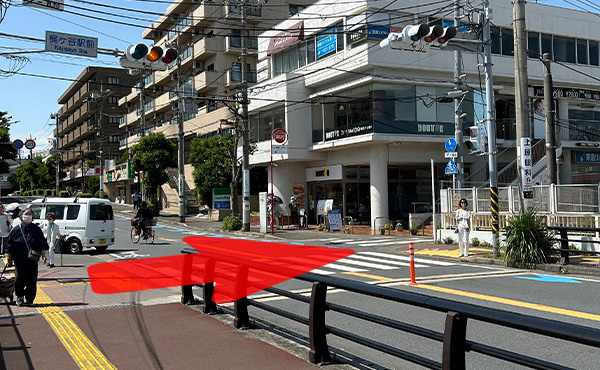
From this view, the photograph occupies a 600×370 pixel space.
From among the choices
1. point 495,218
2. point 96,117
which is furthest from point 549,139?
point 96,117

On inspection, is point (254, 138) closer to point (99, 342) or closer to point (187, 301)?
point (187, 301)

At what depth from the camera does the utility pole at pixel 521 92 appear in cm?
1625

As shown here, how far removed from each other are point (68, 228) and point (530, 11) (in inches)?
1176

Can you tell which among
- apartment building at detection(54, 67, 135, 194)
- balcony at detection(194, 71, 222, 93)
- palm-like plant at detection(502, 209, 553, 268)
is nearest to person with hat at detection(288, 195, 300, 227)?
palm-like plant at detection(502, 209, 553, 268)

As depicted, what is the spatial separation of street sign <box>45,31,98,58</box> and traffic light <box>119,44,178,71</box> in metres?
1.97

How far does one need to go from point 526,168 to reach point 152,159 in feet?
111

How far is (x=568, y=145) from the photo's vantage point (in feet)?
109

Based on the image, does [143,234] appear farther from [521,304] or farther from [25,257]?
[521,304]

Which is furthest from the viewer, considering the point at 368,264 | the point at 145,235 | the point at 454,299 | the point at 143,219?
the point at 143,219

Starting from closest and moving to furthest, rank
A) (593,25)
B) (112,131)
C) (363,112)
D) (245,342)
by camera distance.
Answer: (245,342)
(363,112)
(593,25)
(112,131)

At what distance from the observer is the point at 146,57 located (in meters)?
11.8

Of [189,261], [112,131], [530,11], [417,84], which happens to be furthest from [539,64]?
[112,131]

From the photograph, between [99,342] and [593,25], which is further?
[593,25]

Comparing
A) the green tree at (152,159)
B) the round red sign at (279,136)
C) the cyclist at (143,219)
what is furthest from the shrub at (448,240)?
the green tree at (152,159)
